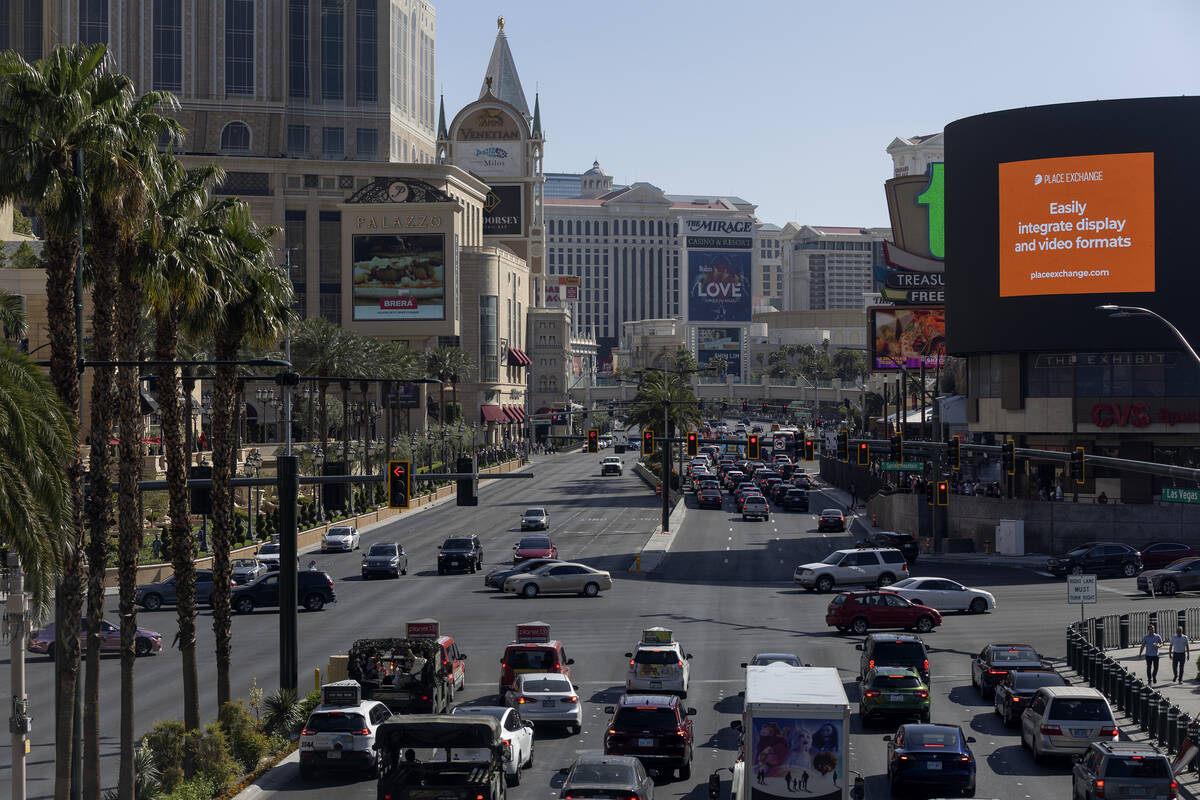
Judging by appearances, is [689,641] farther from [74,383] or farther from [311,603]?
[74,383]

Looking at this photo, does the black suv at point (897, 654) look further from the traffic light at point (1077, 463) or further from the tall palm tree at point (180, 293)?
the tall palm tree at point (180, 293)

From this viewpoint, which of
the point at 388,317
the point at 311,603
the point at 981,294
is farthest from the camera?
the point at 388,317

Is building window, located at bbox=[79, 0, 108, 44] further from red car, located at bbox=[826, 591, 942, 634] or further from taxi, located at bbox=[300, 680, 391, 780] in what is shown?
taxi, located at bbox=[300, 680, 391, 780]

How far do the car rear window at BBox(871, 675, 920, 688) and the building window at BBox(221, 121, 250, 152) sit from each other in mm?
132527

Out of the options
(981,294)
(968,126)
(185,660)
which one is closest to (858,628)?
(185,660)

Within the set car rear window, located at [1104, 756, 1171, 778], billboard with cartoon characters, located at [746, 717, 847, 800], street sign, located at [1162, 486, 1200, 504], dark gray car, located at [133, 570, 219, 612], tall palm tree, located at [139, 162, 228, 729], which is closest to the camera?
billboard with cartoon characters, located at [746, 717, 847, 800]

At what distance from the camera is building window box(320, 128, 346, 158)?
6142 inches

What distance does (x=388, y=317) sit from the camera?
457 ft

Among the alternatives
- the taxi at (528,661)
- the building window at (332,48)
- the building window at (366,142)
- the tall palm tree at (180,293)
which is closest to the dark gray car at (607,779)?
the tall palm tree at (180,293)

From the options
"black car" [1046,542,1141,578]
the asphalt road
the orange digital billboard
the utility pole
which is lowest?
the asphalt road

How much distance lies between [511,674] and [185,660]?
7967mm

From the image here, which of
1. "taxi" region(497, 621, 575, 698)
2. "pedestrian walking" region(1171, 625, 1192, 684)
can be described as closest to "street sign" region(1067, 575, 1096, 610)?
"pedestrian walking" region(1171, 625, 1192, 684)

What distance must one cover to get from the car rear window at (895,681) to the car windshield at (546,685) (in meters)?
6.60

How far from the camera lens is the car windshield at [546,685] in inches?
1243
